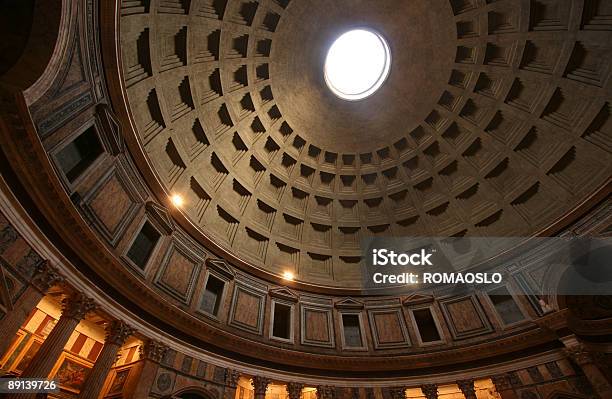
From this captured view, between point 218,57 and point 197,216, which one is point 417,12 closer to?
point 218,57

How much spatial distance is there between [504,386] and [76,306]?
17884mm

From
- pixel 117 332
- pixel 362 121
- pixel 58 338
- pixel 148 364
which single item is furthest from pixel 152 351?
pixel 362 121

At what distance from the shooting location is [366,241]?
912 inches

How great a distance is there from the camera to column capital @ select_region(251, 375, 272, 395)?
13.9 metres

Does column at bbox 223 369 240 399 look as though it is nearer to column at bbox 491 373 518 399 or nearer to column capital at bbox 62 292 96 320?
column capital at bbox 62 292 96 320

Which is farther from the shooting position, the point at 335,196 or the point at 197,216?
the point at 335,196

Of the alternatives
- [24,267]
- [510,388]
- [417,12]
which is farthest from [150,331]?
[417,12]

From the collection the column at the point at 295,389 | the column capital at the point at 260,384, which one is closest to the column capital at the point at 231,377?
the column capital at the point at 260,384

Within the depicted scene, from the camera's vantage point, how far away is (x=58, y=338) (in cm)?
913

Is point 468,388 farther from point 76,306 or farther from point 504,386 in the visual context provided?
point 76,306

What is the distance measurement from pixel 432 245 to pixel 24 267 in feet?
70.4

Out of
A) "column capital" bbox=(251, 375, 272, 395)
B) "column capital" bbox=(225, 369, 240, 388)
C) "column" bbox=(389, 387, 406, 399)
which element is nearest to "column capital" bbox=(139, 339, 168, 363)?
"column capital" bbox=(225, 369, 240, 388)

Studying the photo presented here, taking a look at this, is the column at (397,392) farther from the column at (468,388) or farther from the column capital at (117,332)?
the column capital at (117,332)

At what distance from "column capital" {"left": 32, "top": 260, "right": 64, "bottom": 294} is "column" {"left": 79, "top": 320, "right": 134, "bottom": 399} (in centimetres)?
273
